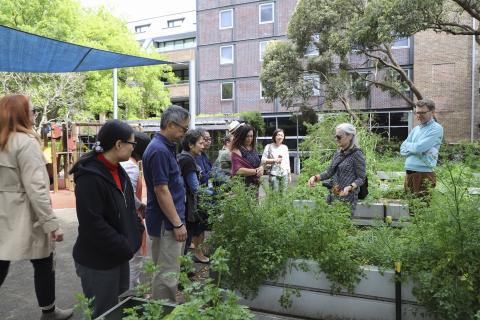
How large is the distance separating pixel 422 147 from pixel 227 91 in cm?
2725

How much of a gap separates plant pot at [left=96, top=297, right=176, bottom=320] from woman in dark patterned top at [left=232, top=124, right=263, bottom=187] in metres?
2.80

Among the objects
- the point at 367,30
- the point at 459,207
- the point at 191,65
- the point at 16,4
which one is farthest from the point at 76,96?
the point at 459,207

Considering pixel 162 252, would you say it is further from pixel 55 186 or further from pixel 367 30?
pixel 367 30

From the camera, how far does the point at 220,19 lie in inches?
1226

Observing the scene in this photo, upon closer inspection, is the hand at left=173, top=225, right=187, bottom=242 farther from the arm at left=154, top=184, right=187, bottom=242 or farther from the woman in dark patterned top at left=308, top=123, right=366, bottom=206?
the woman in dark patterned top at left=308, top=123, right=366, bottom=206

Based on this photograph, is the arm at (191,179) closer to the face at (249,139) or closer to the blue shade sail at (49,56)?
the face at (249,139)

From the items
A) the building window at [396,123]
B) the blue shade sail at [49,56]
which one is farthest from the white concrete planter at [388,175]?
the building window at [396,123]

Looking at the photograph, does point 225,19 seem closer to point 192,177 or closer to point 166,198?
point 192,177

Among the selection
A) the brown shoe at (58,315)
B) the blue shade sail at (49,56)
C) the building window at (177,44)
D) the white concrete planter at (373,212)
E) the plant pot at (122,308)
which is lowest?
the brown shoe at (58,315)

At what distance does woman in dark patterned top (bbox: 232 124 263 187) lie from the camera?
5.00 meters

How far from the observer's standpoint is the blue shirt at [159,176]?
10.1 feet

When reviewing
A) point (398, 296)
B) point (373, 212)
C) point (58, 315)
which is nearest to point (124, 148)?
point (58, 315)

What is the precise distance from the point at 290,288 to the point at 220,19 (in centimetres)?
3029

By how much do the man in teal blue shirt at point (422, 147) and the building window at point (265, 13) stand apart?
2621cm
